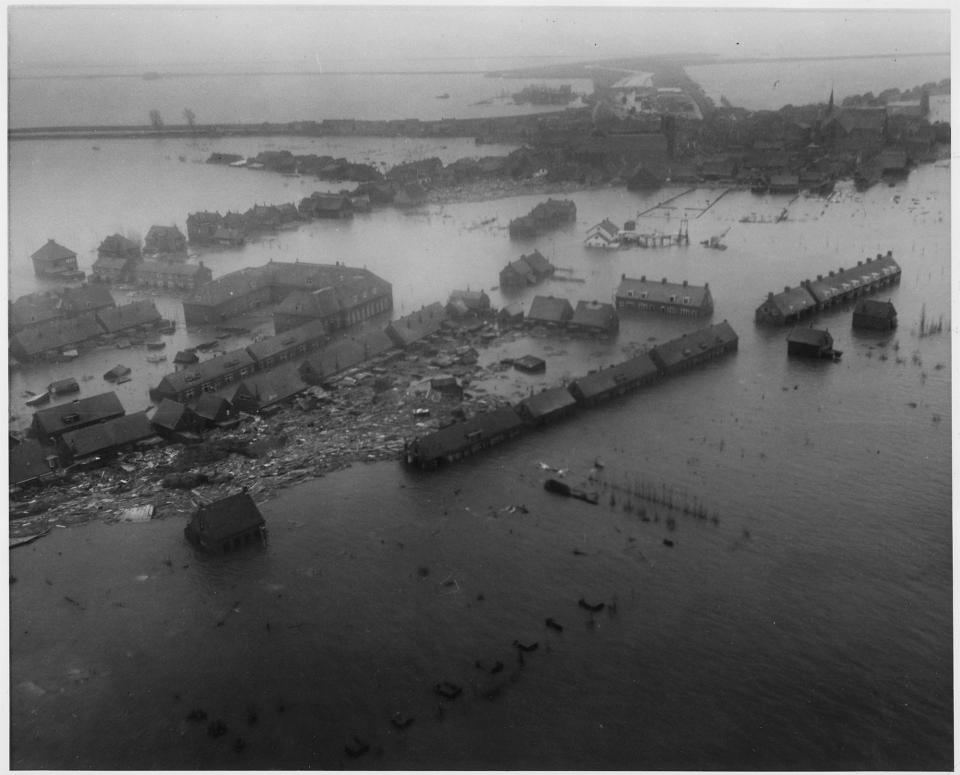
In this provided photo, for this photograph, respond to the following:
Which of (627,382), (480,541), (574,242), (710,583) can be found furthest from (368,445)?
(574,242)

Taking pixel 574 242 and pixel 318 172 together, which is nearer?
pixel 574 242

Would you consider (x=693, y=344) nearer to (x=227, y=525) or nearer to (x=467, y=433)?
(x=467, y=433)

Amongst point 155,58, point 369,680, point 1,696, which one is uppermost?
point 155,58

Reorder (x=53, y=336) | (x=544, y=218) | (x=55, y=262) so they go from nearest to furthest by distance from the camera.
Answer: (x=53, y=336) → (x=55, y=262) → (x=544, y=218)

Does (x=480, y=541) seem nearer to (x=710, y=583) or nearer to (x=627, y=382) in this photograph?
(x=710, y=583)

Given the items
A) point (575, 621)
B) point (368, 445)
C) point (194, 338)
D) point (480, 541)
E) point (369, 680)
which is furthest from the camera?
point (194, 338)

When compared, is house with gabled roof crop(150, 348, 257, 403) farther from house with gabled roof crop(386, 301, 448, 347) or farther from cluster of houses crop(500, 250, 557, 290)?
cluster of houses crop(500, 250, 557, 290)

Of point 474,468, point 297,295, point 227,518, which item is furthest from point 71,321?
point 474,468
